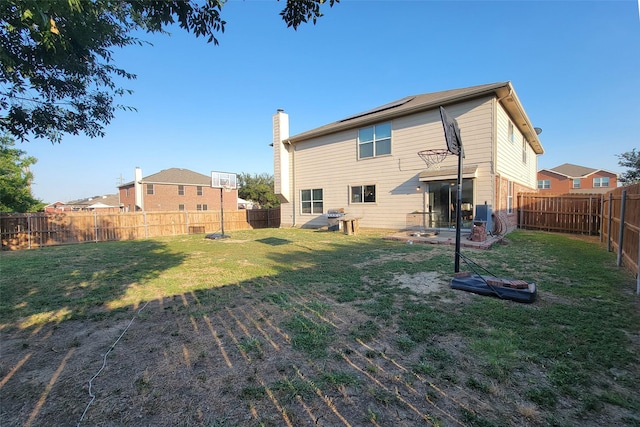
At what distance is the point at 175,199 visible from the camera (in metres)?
33.1

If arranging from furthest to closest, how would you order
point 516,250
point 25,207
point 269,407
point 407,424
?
point 25,207
point 516,250
point 269,407
point 407,424

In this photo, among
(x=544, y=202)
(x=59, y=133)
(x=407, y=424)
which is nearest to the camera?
(x=407, y=424)

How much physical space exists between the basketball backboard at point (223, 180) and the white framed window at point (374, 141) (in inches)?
273

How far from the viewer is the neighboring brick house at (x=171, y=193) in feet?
101

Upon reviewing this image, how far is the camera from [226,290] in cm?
455

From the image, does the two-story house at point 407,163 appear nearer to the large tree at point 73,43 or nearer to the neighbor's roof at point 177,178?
the large tree at point 73,43

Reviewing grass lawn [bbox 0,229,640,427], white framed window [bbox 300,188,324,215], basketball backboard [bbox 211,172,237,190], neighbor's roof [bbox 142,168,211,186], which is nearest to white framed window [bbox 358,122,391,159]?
white framed window [bbox 300,188,324,215]

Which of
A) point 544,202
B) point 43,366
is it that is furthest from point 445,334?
point 544,202

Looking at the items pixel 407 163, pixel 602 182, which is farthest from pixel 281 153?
pixel 602 182

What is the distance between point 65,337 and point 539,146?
76.3 feet

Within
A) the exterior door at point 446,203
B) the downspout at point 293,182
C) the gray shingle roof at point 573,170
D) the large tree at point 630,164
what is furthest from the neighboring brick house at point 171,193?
the gray shingle roof at point 573,170

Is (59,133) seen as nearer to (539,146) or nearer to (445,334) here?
(445,334)

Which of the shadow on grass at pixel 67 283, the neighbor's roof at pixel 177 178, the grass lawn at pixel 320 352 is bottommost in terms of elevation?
the shadow on grass at pixel 67 283

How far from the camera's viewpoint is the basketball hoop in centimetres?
1114
